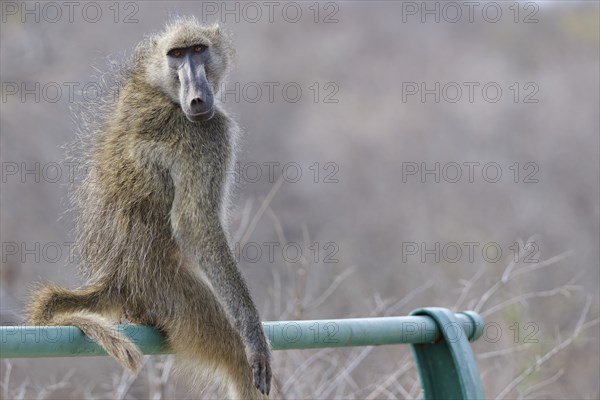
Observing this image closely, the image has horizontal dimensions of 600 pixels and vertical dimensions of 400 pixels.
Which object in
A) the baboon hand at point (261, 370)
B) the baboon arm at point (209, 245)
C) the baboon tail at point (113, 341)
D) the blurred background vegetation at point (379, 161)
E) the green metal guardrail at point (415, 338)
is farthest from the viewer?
the blurred background vegetation at point (379, 161)

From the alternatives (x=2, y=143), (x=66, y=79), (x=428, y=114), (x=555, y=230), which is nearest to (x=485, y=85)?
(x=428, y=114)

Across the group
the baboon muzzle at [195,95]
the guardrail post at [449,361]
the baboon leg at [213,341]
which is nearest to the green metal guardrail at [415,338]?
the guardrail post at [449,361]

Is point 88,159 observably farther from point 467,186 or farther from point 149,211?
point 467,186

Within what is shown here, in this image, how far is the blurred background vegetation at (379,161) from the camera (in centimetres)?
826

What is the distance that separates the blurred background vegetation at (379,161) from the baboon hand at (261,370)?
4.57ft

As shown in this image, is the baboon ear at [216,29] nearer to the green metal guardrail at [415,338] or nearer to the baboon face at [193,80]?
the baboon face at [193,80]

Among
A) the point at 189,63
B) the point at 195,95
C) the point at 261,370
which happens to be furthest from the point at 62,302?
the point at 189,63

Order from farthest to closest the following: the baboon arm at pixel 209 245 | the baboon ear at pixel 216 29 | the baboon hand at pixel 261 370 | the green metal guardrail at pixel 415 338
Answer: the baboon ear at pixel 216 29, the baboon arm at pixel 209 245, the baboon hand at pixel 261 370, the green metal guardrail at pixel 415 338

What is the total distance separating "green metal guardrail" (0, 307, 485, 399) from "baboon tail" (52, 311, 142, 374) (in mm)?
40

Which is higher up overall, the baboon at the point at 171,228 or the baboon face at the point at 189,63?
the baboon face at the point at 189,63

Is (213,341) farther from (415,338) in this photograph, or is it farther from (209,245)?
(415,338)

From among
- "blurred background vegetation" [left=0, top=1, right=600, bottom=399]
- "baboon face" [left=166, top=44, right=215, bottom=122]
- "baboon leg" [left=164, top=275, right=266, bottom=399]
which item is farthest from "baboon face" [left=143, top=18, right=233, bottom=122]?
"blurred background vegetation" [left=0, top=1, right=600, bottom=399]

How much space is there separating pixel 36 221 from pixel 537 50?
12.3 meters

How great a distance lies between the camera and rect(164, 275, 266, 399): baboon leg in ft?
12.5
